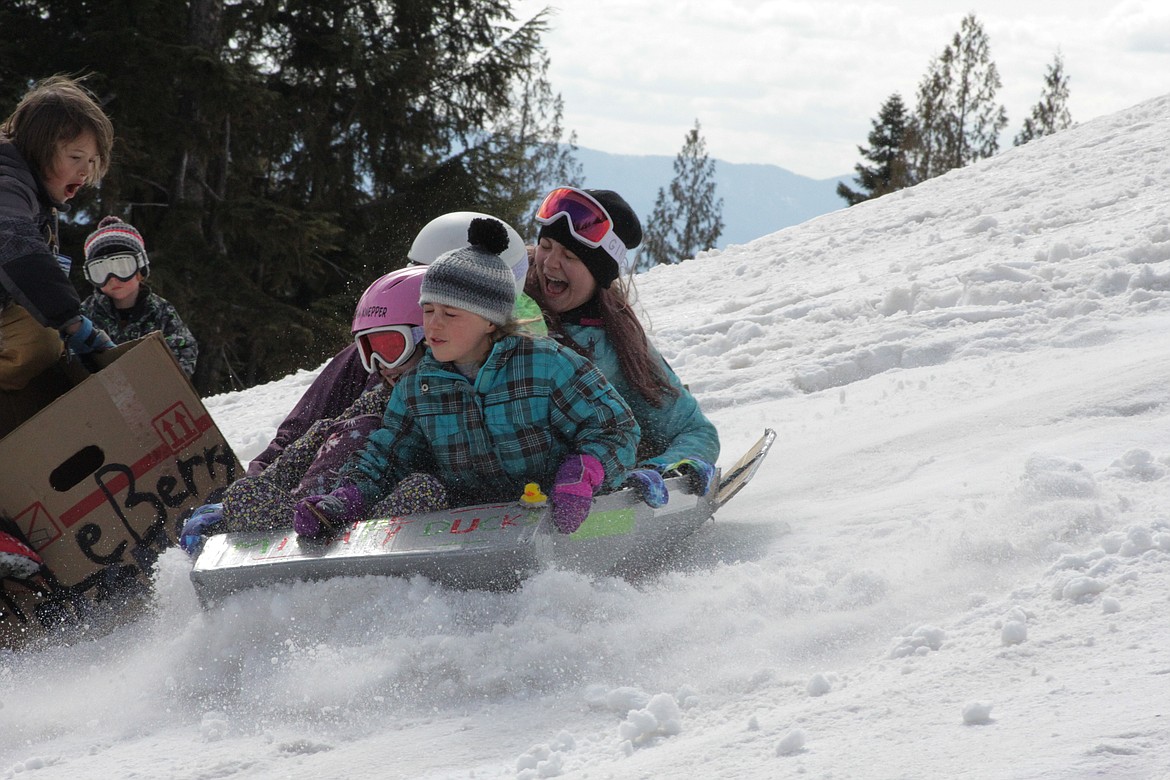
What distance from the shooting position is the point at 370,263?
43.1 ft

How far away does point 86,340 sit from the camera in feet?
10.9

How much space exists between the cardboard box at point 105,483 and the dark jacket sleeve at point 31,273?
0.23 m

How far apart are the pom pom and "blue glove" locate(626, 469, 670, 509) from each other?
70 centimetres

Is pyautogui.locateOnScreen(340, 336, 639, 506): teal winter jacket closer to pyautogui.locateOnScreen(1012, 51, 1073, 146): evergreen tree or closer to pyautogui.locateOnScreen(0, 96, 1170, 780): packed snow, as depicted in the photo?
pyautogui.locateOnScreen(0, 96, 1170, 780): packed snow

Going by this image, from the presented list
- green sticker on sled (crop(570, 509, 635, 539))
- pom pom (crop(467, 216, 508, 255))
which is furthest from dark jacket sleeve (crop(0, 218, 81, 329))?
green sticker on sled (crop(570, 509, 635, 539))

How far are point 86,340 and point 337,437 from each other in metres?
0.88

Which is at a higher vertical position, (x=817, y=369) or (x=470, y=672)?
(x=817, y=369)

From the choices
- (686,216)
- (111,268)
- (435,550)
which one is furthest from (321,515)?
(686,216)

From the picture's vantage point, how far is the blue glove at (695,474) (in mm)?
3230

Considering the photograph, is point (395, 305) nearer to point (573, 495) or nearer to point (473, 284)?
point (473, 284)

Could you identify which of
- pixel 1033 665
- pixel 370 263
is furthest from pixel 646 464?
pixel 370 263

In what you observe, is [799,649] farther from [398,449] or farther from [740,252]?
[740,252]

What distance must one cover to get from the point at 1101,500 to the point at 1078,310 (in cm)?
266

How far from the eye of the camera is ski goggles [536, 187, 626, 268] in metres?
3.47
